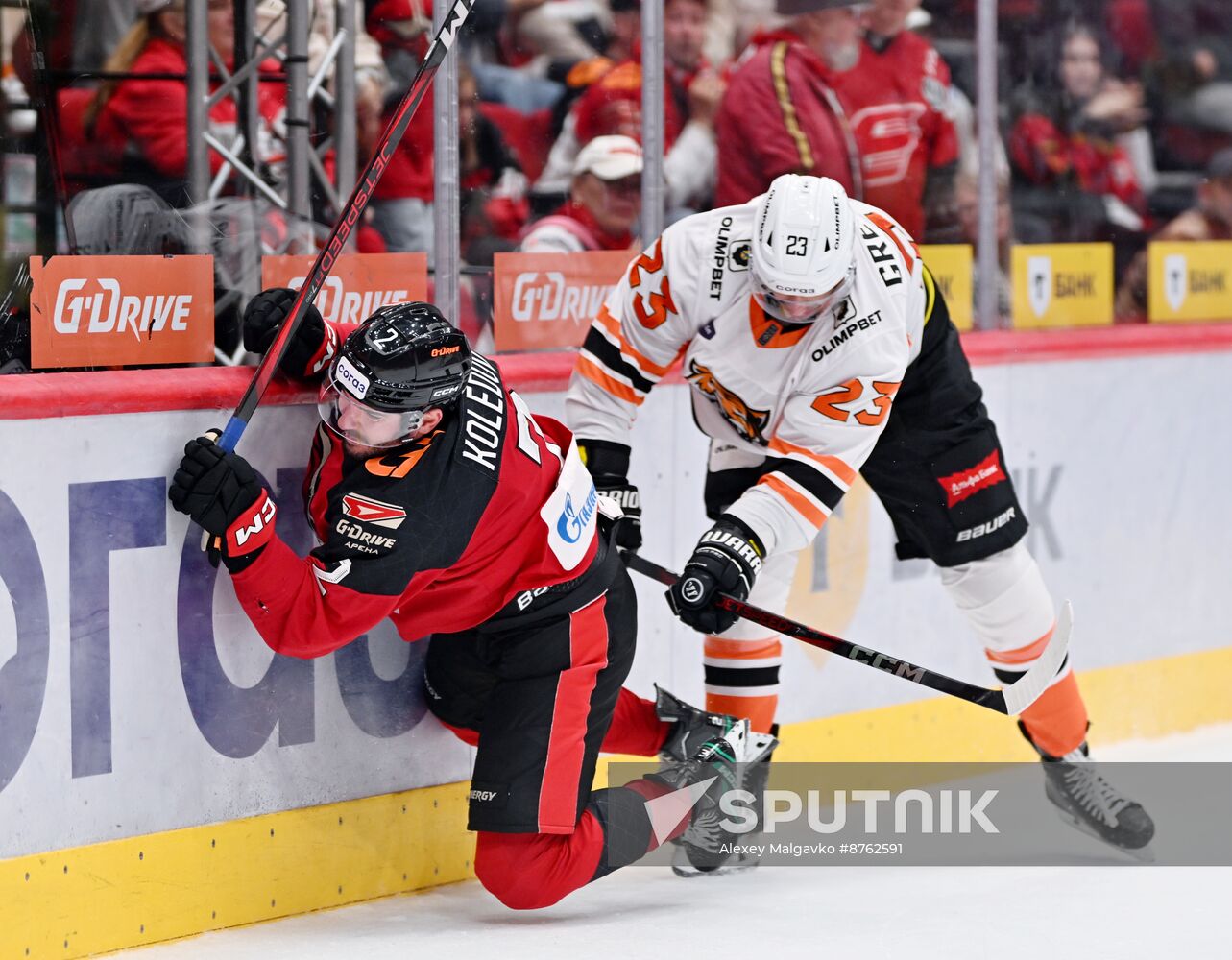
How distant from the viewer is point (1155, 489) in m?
4.99

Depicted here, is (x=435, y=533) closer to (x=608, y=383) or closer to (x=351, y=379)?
(x=351, y=379)

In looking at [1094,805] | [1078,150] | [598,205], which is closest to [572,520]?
[598,205]

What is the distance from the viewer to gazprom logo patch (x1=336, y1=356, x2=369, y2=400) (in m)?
2.95

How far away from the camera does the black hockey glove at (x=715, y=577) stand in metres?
3.21

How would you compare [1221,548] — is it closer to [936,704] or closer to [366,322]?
[936,704]

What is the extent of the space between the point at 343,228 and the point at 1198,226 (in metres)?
2.98

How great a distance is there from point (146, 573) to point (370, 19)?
130 centimetres

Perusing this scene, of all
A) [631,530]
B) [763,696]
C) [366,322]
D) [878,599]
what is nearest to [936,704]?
[878,599]

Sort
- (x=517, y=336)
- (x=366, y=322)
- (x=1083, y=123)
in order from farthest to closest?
(x=1083, y=123)
(x=517, y=336)
(x=366, y=322)

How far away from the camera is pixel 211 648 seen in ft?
10.3

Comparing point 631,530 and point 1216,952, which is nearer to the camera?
point 1216,952

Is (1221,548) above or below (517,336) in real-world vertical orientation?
below

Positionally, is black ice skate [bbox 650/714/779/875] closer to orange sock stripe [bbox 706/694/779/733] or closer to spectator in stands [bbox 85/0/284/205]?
orange sock stripe [bbox 706/694/779/733]

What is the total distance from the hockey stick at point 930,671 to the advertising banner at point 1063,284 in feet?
4.47
